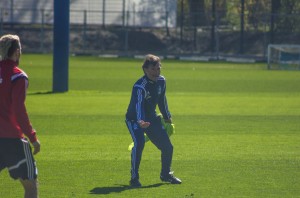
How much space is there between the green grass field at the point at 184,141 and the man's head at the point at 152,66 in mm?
1445

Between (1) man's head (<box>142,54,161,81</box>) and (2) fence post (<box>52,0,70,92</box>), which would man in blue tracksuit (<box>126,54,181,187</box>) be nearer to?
(1) man's head (<box>142,54,161,81</box>)

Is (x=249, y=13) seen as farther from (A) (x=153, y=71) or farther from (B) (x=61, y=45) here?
(A) (x=153, y=71)

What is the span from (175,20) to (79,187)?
2194 inches

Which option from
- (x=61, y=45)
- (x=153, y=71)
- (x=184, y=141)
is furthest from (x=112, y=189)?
(x=61, y=45)

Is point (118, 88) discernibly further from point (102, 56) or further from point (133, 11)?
point (133, 11)

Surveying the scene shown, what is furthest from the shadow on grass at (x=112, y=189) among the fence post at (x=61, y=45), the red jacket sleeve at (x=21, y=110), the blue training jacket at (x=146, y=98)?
the fence post at (x=61, y=45)

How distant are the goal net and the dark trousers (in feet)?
114

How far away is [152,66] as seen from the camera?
12172 mm

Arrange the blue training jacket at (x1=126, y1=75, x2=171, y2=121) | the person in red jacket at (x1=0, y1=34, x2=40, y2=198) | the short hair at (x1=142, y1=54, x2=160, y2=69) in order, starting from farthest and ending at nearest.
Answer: the blue training jacket at (x1=126, y1=75, x2=171, y2=121) → the short hair at (x1=142, y1=54, x2=160, y2=69) → the person in red jacket at (x1=0, y1=34, x2=40, y2=198)

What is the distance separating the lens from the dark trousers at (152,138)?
1243 centimetres

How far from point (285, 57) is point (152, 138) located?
3752cm

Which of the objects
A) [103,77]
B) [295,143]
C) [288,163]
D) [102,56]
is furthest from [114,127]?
[102,56]

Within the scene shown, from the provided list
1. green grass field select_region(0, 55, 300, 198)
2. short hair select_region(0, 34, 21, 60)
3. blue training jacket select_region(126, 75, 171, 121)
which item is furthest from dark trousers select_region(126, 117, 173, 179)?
short hair select_region(0, 34, 21, 60)

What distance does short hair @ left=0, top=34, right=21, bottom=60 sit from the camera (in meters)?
9.20
